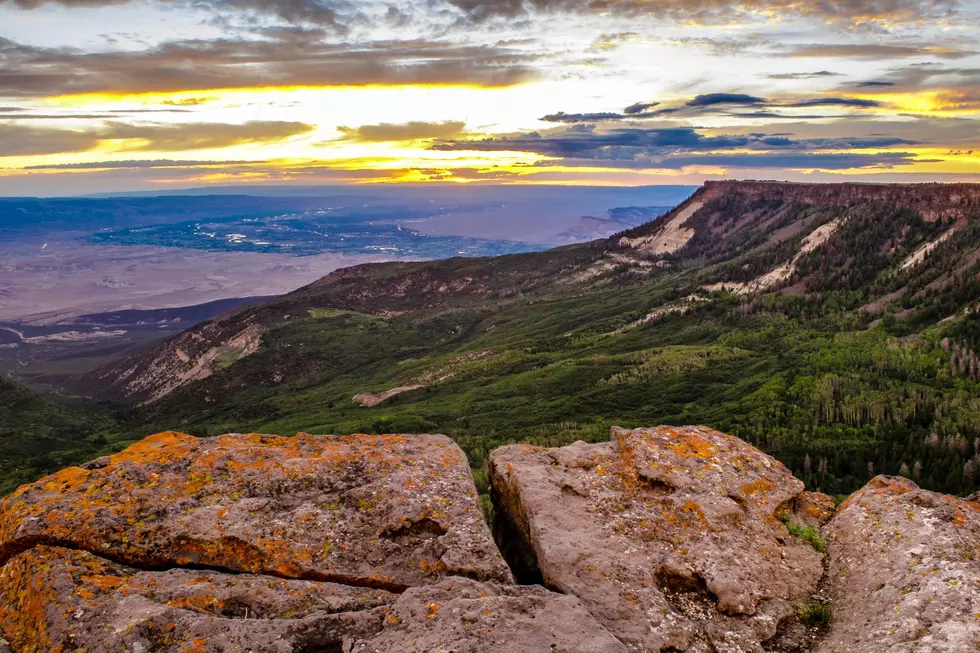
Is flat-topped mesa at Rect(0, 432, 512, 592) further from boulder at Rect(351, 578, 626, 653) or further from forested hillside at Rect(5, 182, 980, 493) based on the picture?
forested hillside at Rect(5, 182, 980, 493)

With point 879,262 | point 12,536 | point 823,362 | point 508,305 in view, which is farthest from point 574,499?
point 508,305

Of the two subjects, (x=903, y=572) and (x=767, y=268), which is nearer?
(x=903, y=572)

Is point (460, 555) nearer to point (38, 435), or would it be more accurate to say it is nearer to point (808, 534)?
point (808, 534)

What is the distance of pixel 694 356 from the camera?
88000 mm

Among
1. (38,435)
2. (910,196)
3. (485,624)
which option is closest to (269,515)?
(485,624)

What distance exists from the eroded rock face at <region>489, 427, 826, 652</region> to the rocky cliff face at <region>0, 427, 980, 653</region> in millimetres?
44

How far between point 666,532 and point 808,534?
327 centimetres

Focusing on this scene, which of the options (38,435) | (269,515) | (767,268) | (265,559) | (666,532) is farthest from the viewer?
(767,268)

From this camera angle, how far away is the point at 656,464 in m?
14.3

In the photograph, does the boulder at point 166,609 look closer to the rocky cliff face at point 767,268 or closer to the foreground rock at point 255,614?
the foreground rock at point 255,614

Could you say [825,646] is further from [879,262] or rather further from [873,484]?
[879,262]

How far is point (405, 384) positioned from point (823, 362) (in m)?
67.8

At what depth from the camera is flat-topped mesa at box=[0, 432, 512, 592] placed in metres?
10.9

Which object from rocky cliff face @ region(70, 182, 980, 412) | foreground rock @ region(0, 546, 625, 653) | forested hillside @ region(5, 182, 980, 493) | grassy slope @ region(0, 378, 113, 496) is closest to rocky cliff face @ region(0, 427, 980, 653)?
foreground rock @ region(0, 546, 625, 653)
